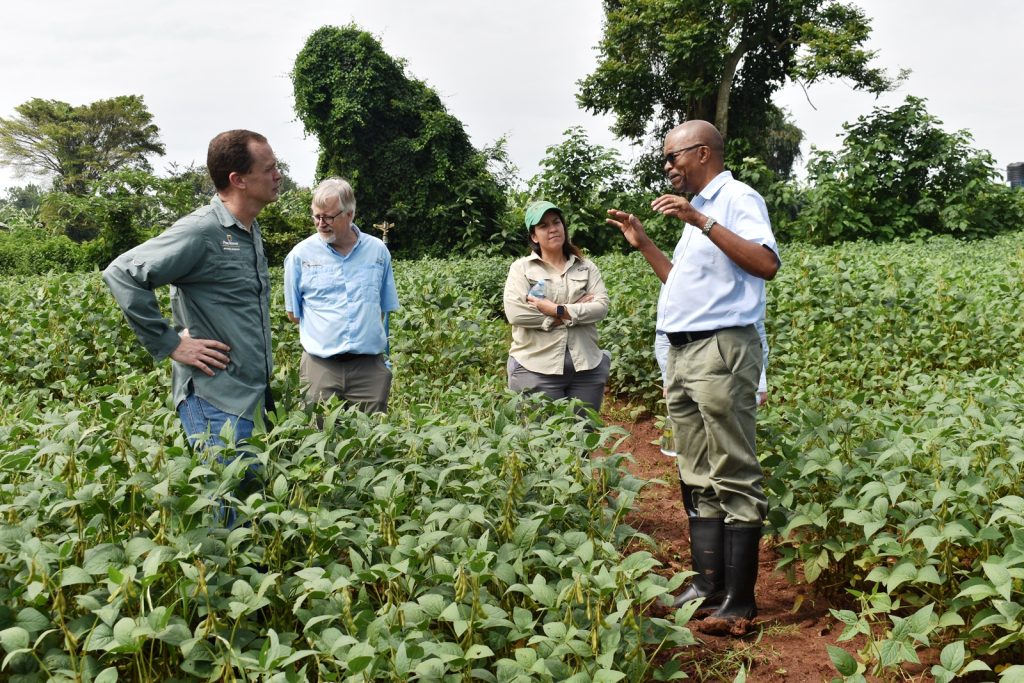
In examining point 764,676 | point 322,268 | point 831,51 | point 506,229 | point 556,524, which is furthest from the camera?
point 831,51

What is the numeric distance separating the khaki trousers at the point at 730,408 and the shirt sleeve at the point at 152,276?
1.93m

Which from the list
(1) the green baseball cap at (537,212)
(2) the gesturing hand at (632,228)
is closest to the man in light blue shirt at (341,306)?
(1) the green baseball cap at (537,212)

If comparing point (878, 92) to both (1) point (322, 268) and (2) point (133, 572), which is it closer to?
(1) point (322, 268)

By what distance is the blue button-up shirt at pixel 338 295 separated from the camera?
4.31 metres

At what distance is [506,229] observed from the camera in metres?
20.1

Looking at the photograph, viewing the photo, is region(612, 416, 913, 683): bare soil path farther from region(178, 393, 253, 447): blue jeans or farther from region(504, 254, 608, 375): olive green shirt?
region(178, 393, 253, 447): blue jeans

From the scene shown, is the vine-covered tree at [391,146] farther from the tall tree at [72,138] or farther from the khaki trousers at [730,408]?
the tall tree at [72,138]

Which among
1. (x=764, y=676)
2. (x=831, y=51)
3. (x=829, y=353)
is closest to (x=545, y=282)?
(x=764, y=676)

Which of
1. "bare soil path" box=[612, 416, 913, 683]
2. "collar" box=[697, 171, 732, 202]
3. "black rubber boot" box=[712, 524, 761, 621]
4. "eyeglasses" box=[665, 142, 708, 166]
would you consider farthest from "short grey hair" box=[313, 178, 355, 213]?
"black rubber boot" box=[712, 524, 761, 621]

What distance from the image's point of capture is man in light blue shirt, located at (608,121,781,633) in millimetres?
3199

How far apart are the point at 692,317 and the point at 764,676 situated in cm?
132

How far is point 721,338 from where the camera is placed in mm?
3221

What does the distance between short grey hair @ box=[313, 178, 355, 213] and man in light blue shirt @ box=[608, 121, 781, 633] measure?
1.70m

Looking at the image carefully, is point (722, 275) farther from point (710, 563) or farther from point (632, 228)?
point (710, 563)
